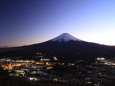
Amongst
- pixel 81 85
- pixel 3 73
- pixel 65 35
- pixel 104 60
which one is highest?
pixel 65 35

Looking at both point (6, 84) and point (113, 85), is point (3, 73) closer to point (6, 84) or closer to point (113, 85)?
point (6, 84)

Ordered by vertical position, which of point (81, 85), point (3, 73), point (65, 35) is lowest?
point (81, 85)

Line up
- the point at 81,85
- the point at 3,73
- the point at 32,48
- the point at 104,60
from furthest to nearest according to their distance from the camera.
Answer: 1. the point at 32,48
2. the point at 104,60
3. the point at 3,73
4. the point at 81,85

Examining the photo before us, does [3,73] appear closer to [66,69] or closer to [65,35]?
[66,69]

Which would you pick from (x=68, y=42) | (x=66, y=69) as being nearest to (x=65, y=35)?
(x=68, y=42)

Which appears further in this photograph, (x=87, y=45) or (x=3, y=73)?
(x=87, y=45)

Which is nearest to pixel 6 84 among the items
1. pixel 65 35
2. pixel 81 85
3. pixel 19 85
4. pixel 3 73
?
pixel 19 85

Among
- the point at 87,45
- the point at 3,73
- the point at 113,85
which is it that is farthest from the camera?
the point at 87,45

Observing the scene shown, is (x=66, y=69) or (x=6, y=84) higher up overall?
(x=6, y=84)

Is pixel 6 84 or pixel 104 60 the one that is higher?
pixel 6 84
